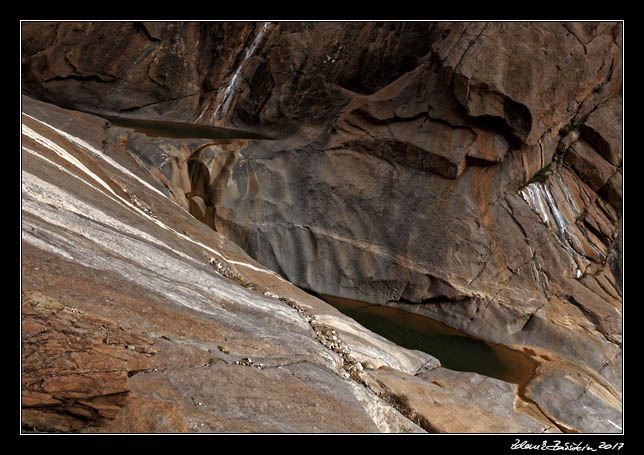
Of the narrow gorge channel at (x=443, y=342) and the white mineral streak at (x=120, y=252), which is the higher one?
the white mineral streak at (x=120, y=252)

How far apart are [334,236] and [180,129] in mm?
11248

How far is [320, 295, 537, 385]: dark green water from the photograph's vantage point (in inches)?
458

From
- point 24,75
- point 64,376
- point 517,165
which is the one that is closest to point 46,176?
point 64,376

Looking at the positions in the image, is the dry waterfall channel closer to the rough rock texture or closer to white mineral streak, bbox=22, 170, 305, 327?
white mineral streak, bbox=22, 170, 305, 327

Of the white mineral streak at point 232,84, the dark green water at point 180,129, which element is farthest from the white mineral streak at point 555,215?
the white mineral streak at point 232,84

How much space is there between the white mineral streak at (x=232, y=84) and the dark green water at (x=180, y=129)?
91cm

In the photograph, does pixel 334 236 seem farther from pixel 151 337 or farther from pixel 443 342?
pixel 151 337

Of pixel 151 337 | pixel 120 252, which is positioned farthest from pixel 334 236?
pixel 151 337

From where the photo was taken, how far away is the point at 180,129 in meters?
22.2

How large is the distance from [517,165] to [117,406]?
44.9 feet

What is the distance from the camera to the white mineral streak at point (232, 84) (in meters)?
23.7

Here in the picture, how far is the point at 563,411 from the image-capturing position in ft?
31.9

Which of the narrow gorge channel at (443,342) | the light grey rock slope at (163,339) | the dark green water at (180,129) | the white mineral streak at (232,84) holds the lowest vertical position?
the narrow gorge channel at (443,342)

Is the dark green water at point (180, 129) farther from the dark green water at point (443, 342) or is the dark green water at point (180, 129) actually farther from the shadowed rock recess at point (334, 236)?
the dark green water at point (443, 342)
